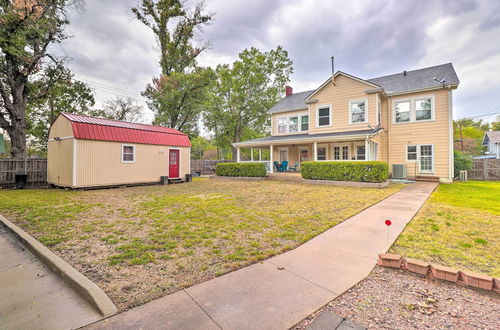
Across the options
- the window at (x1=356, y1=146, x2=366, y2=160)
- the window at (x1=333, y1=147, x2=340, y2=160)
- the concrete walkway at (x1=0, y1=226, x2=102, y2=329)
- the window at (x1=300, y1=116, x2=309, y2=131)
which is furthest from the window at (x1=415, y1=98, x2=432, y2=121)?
the concrete walkway at (x1=0, y1=226, x2=102, y2=329)

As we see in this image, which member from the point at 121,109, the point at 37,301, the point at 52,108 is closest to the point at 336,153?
the point at 37,301

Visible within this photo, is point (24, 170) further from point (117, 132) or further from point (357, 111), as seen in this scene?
point (357, 111)

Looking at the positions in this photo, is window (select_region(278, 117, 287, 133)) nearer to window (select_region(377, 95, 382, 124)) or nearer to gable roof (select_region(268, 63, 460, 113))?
gable roof (select_region(268, 63, 460, 113))

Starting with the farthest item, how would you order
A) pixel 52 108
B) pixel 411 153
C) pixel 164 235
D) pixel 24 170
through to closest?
1. pixel 52 108
2. pixel 411 153
3. pixel 24 170
4. pixel 164 235

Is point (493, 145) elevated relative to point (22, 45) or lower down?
lower down

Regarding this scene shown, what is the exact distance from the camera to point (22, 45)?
12477 millimetres

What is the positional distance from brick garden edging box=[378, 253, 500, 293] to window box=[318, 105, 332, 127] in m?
13.4

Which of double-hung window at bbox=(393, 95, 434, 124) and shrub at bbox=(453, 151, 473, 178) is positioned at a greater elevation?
double-hung window at bbox=(393, 95, 434, 124)

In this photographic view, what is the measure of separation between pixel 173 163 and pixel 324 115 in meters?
11.1

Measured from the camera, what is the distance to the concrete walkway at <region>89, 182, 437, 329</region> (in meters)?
1.80

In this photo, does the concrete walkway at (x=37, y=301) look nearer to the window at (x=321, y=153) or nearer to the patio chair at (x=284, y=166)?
the patio chair at (x=284, y=166)

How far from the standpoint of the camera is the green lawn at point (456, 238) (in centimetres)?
292

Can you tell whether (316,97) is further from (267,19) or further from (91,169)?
(91,169)

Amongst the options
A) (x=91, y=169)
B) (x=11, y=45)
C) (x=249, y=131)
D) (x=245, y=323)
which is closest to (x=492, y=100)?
(x=249, y=131)
